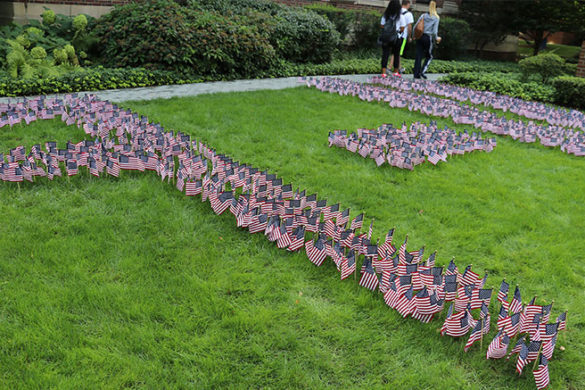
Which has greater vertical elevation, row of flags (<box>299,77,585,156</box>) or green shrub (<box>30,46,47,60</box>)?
green shrub (<box>30,46,47,60</box>)

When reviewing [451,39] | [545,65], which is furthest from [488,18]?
[545,65]

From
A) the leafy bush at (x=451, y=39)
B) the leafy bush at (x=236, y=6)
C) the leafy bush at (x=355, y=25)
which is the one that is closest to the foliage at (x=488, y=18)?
the leafy bush at (x=451, y=39)

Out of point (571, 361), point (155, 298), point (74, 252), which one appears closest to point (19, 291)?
point (74, 252)

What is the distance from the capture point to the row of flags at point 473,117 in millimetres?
7012

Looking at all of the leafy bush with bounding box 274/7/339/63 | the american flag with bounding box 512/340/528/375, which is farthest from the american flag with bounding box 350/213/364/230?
the leafy bush with bounding box 274/7/339/63

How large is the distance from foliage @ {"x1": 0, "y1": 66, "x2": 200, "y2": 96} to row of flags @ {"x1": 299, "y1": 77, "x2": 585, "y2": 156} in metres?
3.20

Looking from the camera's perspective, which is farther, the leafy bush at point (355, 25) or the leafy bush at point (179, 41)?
the leafy bush at point (355, 25)

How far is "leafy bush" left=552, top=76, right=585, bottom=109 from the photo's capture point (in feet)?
34.4

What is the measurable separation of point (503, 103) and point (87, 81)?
8.18m

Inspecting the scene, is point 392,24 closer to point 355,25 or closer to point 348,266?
point 355,25

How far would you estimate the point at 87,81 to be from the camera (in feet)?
27.1

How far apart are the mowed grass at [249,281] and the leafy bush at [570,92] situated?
6.32 metres

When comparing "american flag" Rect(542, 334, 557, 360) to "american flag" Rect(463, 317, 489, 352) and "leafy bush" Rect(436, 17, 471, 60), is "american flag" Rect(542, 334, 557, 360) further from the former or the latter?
"leafy bush" Rect(436, 17, 471, 60)

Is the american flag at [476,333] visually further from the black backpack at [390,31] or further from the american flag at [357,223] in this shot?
the black backpack at [390,31]
